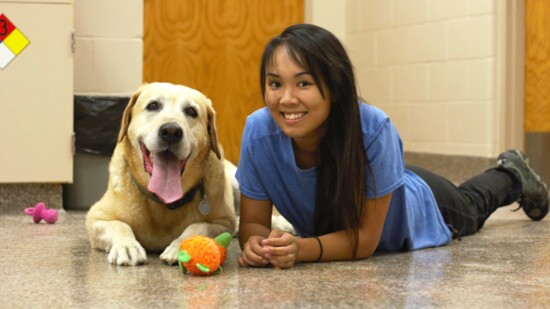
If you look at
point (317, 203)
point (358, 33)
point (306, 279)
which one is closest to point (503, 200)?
point (317, 203)

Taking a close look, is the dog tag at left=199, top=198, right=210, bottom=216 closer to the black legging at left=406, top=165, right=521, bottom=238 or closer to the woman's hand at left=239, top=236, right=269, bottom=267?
the woman's hand at left=239, top=236, right=269, bottom=267

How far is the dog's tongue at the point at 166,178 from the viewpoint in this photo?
2.60 meters

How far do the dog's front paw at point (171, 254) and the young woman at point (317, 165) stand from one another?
0.20 m

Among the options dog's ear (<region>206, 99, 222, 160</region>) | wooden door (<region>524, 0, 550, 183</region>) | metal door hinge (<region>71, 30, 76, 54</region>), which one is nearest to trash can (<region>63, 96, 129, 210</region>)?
metal door hinge (<region>71, 30, 76, 54</region>)

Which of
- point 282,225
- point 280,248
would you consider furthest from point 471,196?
point 280,248

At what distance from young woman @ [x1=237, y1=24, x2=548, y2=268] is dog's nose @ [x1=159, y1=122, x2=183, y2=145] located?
0.67 feet

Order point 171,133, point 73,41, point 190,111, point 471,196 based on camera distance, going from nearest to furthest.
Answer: point 171,133
point 190,111
point 471,196
point 73,41

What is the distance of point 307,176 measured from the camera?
247 centimetres

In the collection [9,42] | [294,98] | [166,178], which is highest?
[9,42]

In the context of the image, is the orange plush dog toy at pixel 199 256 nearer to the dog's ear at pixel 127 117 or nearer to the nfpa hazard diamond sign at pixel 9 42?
the dog's ear at pixel 127 117

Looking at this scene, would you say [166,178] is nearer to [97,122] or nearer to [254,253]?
[254,253]

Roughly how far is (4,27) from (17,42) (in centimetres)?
9

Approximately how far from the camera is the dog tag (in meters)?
2.71

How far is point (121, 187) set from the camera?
274cm
